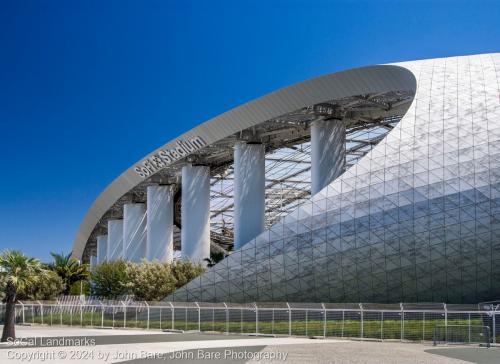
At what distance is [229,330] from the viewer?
32312mm

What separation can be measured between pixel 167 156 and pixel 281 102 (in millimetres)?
15295

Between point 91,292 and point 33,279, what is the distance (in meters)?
37.0

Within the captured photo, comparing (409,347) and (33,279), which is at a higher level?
(33,279)

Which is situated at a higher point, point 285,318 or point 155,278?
point 155,278

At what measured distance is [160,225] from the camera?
66.5m

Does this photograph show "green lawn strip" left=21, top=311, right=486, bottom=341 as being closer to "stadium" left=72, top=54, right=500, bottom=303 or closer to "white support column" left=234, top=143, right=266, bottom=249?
"stadium" left=72, top=54, right=500, bottom=303

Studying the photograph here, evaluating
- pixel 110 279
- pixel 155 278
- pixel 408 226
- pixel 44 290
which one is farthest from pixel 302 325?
pixel 110 279

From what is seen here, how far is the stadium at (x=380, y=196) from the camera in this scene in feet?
115

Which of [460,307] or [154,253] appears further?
[154,253]

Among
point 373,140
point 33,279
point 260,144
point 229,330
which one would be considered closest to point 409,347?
point 229,330

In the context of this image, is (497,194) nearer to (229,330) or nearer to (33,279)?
(229,330)

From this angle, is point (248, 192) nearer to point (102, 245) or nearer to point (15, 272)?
point (15, 272)

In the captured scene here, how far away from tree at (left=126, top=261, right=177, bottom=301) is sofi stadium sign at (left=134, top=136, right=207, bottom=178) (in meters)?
10.8

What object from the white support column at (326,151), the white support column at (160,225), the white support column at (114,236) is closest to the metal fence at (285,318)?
the white support column at (326,151)
